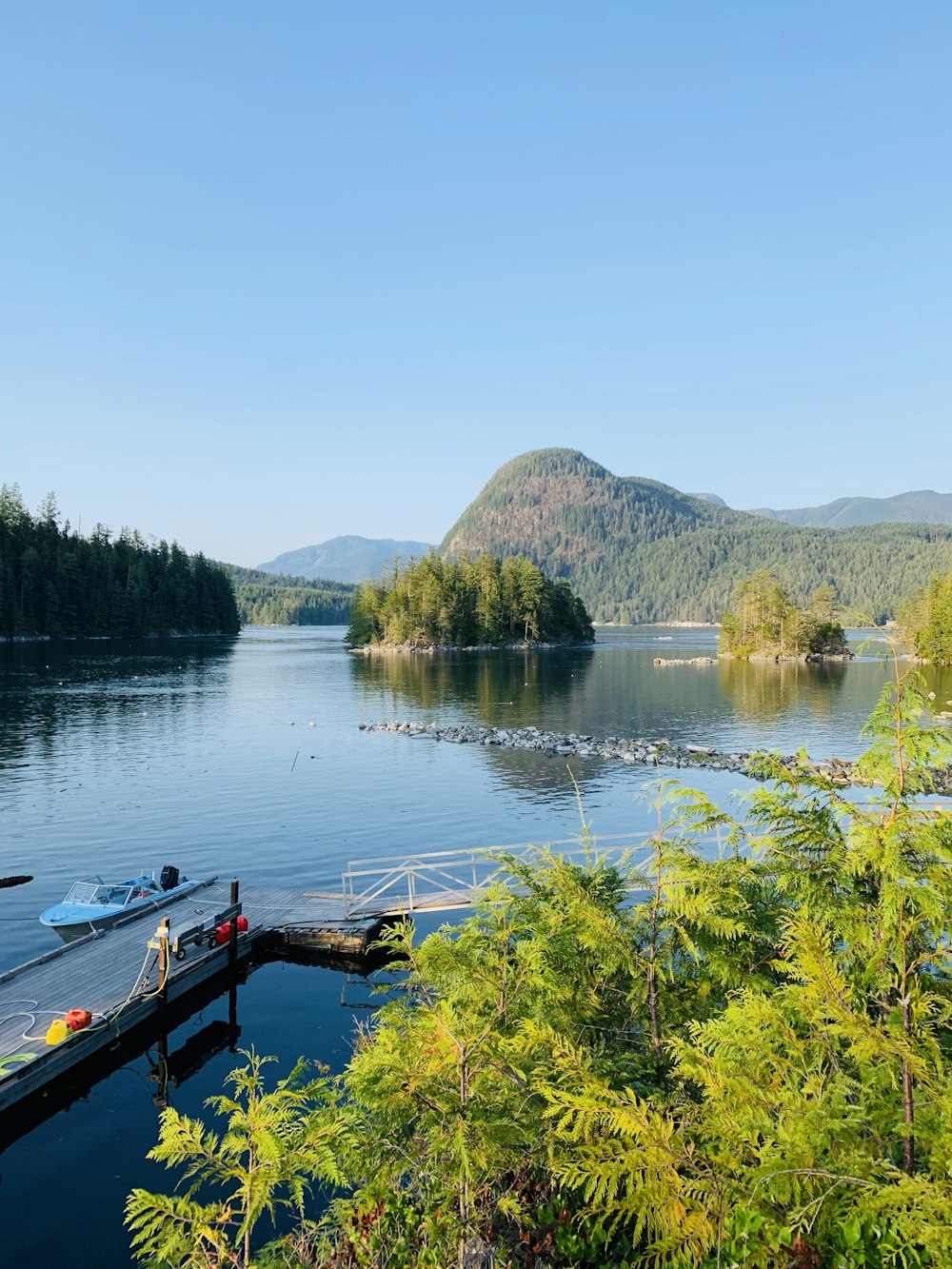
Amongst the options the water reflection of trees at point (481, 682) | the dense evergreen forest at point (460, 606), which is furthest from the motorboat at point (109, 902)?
the dense evergreen forest at point (460, 606)

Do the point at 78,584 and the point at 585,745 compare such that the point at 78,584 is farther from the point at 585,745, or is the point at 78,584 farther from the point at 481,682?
the point at 585,745

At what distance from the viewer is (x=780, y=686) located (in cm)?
9700

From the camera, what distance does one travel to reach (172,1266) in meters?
6.52

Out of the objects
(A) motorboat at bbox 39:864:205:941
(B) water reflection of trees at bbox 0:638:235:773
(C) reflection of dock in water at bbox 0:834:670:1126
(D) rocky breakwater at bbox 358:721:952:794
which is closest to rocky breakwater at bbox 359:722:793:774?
(D) rocky breakwater at bbox 358:721:952:794

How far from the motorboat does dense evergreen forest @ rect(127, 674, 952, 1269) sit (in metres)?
16.9

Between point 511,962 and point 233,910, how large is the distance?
48.8ft

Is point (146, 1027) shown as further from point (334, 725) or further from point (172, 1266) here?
point (334, 725)

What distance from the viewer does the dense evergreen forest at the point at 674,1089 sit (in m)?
4.59

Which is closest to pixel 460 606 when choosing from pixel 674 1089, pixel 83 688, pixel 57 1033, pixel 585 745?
pixel 83 688

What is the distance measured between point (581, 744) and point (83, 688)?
55.3m

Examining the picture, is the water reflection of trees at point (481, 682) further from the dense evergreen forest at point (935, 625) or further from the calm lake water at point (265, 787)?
the dense evergreen forest at point (935, 625)

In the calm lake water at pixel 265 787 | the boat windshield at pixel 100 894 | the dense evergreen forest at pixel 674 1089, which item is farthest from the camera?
the boat windshield at pixel 100 894

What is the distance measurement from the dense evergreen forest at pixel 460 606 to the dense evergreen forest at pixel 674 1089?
147614 millimetres

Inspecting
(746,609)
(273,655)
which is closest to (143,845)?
(273,655)
